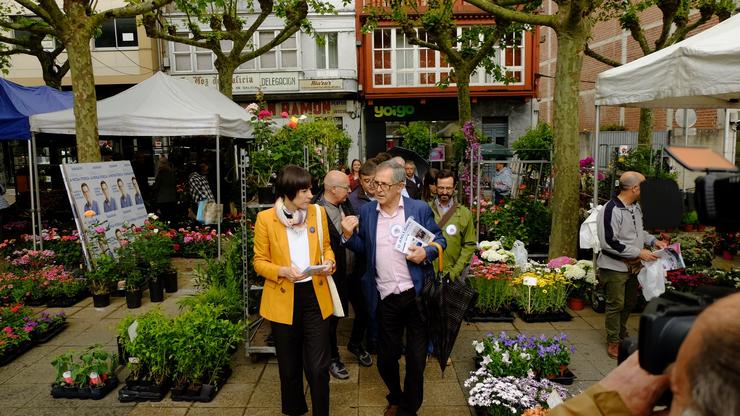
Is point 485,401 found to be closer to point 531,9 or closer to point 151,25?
point 531,9

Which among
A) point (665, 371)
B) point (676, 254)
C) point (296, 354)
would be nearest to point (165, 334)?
point (296, 354)

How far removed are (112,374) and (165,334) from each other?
0.74 metres

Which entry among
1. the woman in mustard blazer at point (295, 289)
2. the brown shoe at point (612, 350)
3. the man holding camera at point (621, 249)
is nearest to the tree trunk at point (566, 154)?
the man holding camera at point (621, 249)

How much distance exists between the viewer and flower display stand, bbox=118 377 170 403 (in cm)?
425

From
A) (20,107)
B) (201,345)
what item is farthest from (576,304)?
(20,107)

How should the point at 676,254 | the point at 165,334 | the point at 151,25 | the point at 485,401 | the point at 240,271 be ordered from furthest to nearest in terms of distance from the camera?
the point at 151,25
the point at 240,271
the point at 676,254
the point at 165,334
the point at 485,401

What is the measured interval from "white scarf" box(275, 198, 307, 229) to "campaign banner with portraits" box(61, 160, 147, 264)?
4.89 metres

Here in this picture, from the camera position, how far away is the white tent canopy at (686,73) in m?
4.40

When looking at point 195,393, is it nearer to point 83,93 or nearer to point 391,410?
point 391,410

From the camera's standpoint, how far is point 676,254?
5020 millimetres

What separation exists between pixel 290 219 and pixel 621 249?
9.85ft

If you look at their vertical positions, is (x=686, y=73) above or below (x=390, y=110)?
below

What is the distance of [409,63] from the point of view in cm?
2400

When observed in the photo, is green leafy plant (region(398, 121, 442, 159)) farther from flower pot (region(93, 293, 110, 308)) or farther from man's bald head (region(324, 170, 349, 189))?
man's bald head (region(324, 170, 349, 189))
